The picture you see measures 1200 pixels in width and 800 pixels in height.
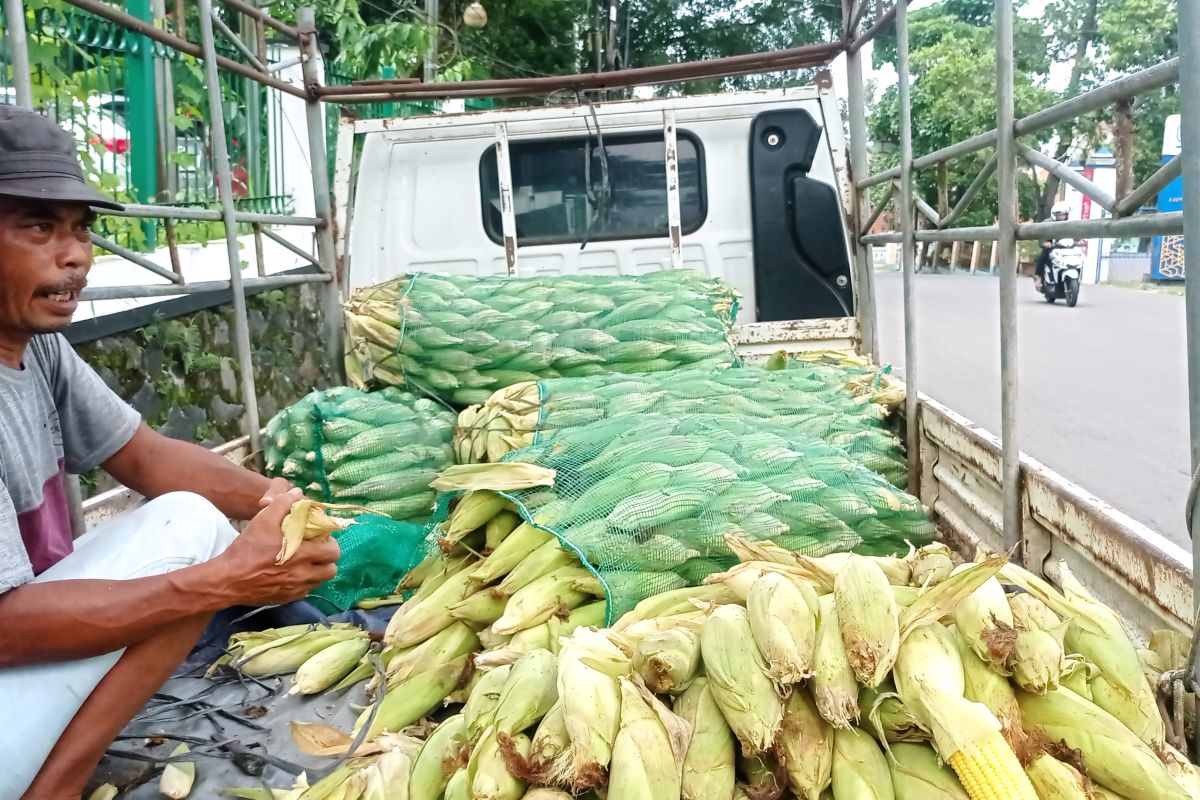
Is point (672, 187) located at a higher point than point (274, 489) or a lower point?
higher

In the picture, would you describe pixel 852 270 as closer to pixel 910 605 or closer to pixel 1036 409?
pixel 910 605

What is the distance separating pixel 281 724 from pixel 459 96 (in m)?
3.10

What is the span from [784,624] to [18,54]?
240cm

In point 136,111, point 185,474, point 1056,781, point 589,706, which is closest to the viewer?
point 1056,781

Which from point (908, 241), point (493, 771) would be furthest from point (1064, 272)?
point (493, 771)

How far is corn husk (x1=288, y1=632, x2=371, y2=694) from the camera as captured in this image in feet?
7.85

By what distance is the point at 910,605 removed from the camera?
66.4 inches

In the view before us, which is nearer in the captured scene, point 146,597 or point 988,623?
point 988,623

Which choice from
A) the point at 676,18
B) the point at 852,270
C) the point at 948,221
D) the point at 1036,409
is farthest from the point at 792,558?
the point at 676,18

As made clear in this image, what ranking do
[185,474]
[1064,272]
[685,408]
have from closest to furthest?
[185,474] < [685,408] < [1064,272]

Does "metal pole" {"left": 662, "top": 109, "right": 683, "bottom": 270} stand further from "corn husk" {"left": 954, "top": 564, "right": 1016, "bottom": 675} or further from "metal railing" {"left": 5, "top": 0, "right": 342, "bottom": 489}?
"corn husk" {"left": 954, "top": 564, "right": 1016, "bottom": 675}

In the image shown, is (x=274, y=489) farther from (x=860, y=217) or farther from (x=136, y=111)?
(x=136, y=111)

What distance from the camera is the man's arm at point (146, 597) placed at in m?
1.78

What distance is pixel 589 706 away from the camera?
150 centimetres
